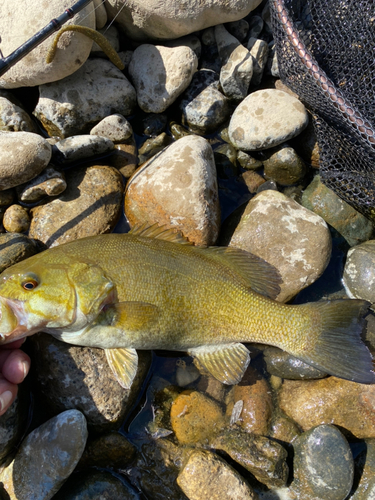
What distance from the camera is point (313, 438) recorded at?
3.62m

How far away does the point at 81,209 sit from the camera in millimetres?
4172

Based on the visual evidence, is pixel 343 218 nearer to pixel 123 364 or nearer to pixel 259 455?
pixel 259 455

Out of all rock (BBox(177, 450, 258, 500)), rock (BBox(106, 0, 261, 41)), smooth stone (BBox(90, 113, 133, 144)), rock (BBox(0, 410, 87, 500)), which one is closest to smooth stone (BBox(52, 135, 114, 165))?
smooth stone (BBox(90, 113, 133, 144))

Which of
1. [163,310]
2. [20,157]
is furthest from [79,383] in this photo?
[20,157]

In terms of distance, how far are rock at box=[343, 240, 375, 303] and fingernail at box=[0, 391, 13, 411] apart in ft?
12.5

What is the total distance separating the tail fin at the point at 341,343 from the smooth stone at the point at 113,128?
3.08 m

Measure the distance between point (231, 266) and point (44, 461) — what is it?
257cm

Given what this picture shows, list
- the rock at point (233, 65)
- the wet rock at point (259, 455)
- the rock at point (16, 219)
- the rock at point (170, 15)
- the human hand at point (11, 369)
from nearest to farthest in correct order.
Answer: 1. the human hand at point (11, 369)
2. the wet rock at point (259, 455)
3. the rock at point (16, 219)
4. the rock at point (170, 15)
5. the rock at point (233, 65)

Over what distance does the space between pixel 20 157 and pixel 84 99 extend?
3.82ft

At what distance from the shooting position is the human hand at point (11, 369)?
10.6 feet

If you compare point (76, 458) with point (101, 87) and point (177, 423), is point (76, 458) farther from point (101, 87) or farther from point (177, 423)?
point (101, 87)

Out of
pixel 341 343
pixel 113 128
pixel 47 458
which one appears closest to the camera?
pixel 47 458

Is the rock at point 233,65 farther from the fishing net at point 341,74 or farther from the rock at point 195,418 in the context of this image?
the rock at point 195,418

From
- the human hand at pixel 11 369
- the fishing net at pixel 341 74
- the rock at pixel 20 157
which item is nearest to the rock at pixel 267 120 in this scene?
the fishing net at pixel 341 74
